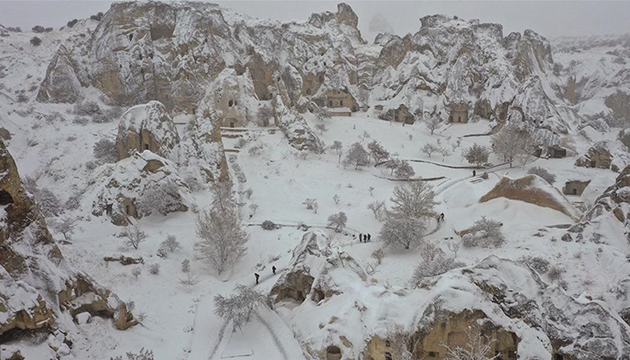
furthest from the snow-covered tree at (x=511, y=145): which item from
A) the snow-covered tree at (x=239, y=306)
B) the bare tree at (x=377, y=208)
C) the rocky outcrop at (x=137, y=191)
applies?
the snow-covered tree at (x=239, y=306)

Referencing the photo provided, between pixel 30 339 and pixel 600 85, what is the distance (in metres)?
117

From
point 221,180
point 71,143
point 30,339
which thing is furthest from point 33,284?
point 71,143

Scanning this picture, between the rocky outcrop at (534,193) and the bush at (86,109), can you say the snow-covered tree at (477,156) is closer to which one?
the rocky outcrop at (534,193)

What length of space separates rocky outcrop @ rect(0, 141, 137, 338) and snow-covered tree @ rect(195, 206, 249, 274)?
10293mm

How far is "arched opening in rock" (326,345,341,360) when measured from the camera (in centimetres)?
1888

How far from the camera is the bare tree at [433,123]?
6700 cm

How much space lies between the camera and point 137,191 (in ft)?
116

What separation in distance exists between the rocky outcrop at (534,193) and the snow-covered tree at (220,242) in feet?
79.1

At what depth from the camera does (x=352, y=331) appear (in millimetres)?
18859

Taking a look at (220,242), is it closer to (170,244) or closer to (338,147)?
(170,244)

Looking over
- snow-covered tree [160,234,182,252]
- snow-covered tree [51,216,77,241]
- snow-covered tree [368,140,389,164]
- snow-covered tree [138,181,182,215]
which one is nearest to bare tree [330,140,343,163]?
snow-covered tree [368,140,389,164]

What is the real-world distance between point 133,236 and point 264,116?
3309cm

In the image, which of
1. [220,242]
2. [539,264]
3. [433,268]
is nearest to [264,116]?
[220,242]

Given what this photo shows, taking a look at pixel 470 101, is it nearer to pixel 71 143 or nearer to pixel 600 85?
pixel 600 85
